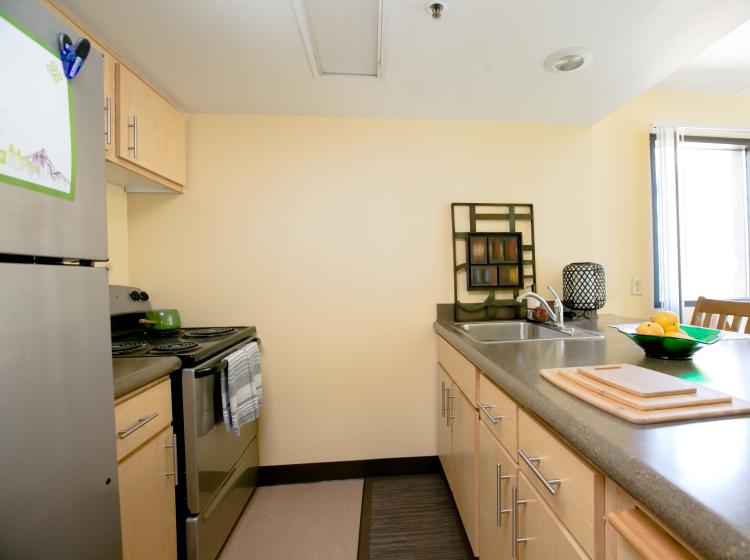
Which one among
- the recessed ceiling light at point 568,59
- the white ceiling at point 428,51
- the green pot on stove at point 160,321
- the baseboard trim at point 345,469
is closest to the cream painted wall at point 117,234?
the green pot on stove at point 160,321

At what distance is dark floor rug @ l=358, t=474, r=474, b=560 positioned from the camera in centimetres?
143

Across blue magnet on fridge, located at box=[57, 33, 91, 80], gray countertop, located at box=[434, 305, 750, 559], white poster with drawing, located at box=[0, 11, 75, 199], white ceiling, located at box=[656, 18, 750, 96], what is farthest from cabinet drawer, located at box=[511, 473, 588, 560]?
white ceiling, located at box=[656, 18, 750, 96]

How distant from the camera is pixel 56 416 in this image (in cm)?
59

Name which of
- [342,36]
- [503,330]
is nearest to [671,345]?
[503,330]

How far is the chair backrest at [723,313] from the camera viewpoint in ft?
4.95

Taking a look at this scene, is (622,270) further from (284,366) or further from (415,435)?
(284,366)

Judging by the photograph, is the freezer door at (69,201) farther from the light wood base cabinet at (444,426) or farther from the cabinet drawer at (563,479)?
the light wood base cabinet at (444,426)

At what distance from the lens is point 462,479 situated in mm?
1469

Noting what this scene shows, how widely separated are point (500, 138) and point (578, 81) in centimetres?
51

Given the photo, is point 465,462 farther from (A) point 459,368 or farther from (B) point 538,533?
(B) point 538,533

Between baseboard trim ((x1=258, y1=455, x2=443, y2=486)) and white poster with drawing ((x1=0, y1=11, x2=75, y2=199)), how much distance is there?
1870 mm

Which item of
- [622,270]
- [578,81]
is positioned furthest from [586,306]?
[578,81]

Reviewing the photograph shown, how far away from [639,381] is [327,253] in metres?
1.59

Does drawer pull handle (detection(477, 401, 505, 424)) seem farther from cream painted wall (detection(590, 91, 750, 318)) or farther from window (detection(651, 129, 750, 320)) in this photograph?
window (detection(651, 129, 750, 320))
